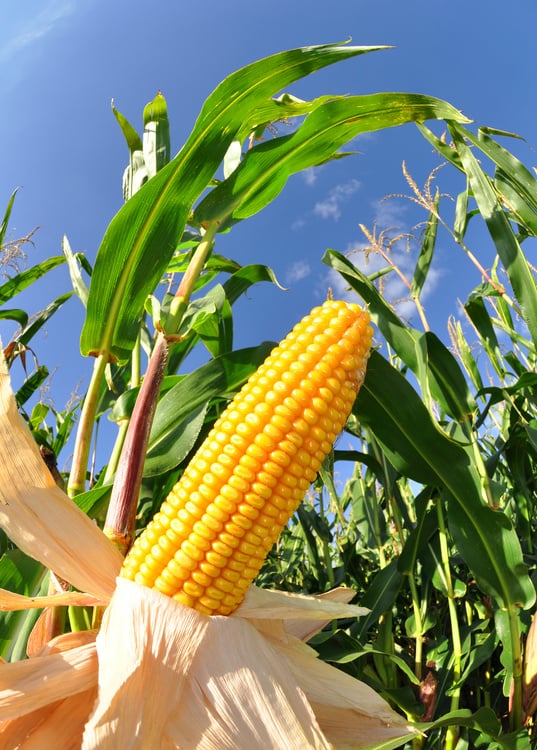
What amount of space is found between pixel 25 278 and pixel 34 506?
89.4 inches

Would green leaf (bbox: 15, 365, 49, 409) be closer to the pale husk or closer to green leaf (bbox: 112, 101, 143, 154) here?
green leaf (bbox: 112, 101, 143, 154)

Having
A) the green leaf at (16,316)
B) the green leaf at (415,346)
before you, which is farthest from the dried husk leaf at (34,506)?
the green leaf at (16,316)

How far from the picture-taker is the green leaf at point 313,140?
61.7 inches

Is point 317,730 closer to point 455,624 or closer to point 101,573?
point 101,573

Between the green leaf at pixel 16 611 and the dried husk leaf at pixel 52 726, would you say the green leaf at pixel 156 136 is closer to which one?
the green leaf at pixel 16 611

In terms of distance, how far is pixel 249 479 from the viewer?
102cm

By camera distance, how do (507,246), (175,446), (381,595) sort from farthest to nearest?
(381,595), (507,246), (175,446)

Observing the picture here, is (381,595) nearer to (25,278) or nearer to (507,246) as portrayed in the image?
(507,246)

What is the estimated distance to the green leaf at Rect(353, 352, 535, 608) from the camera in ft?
5.61

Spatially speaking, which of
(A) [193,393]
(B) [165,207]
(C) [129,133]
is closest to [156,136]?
(C) [129,133]

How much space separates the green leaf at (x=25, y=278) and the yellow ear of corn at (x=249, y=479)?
80.1 inches

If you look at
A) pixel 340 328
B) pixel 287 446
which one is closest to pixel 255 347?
pixel 340 328

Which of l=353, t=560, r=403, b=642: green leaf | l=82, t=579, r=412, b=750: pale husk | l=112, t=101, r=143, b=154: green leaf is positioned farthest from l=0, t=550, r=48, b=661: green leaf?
l=112, t=101, r=143, b=154: green leaf

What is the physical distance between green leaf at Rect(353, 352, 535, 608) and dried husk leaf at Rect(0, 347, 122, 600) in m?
1.07
